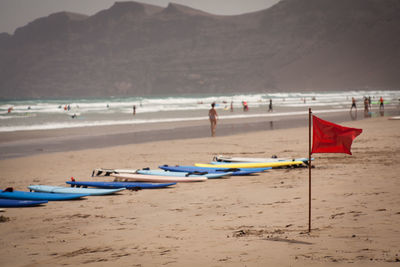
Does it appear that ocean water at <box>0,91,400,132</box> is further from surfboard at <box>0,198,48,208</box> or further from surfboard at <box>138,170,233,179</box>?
surfboard at <box>0,198,48,208</box>

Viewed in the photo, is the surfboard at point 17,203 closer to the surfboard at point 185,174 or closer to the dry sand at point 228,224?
the dry sand at point 228,224

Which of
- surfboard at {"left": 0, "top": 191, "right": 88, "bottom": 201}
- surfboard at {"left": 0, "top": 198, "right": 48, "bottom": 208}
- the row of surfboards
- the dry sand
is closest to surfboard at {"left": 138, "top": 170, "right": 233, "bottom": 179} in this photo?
the row of surfboards

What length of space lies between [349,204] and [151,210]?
2911 mm

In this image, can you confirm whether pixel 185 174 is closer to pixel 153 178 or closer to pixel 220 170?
pixel 153 178

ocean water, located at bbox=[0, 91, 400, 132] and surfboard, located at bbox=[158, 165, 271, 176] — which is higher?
ocean water, located at bbox=[0, 91, 400, 132]

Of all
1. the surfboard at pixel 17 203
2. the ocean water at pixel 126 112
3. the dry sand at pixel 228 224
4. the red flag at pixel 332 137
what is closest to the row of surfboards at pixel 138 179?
the surfboard at pixel 17 203

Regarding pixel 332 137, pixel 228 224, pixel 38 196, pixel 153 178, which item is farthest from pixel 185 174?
pixel 332 137

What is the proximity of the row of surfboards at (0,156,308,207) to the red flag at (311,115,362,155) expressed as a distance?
14.2 ft

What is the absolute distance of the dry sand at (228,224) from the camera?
4598 mm

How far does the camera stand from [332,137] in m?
5.29

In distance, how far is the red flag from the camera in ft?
17.2

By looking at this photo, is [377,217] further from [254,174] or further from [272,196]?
[254,174]

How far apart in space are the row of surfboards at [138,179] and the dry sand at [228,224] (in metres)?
0.21

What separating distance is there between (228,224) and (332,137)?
1.71 metres
